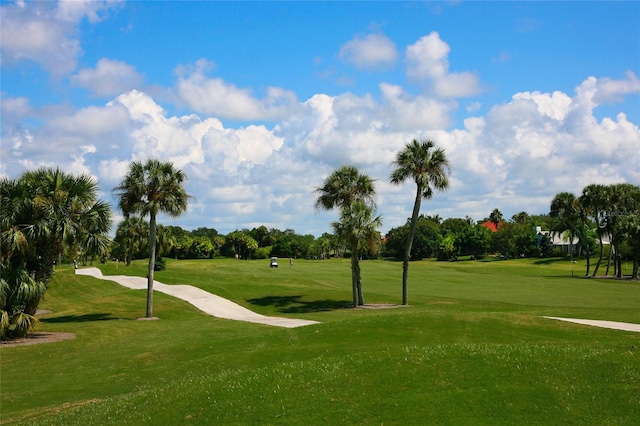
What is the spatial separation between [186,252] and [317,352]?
415 ft

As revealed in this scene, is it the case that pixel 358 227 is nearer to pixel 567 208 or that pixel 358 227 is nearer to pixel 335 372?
pixel 335 372

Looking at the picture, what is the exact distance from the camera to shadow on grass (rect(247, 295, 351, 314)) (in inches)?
1682

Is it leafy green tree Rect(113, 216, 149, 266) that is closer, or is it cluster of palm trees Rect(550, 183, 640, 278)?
cluster of palm trees Rect(550, 183, 640, 278)

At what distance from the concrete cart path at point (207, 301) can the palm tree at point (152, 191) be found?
6.00 meters

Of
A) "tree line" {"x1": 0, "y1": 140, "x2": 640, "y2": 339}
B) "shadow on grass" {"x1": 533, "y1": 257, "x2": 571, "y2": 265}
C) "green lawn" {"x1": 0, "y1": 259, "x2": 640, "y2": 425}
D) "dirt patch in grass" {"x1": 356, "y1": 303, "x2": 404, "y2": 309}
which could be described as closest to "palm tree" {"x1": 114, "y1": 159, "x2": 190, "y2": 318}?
"tree line" {"x1": 0, "y1": 140, "x2": 640, "y2": 339}

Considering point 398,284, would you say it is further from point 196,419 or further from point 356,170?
point 196,419

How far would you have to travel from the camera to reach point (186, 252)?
141 meters

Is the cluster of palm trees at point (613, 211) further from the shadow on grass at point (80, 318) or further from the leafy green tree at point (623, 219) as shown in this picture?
the shadow on grass at point (80, 318)

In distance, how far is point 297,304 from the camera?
4522cm

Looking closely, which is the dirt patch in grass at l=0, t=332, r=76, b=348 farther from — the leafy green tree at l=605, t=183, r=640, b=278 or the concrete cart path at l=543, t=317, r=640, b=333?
the leafy green tree at l=605, t=183, r=640, b=278

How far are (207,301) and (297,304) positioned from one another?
7570 millimetres

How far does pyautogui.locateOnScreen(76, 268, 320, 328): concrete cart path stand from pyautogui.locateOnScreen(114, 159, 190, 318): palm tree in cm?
600

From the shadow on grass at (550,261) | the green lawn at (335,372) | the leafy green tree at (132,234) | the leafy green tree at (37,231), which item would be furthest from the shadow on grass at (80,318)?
the shadow on grass at (550,261)

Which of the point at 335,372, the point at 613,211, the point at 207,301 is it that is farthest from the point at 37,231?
the point at 613,211
